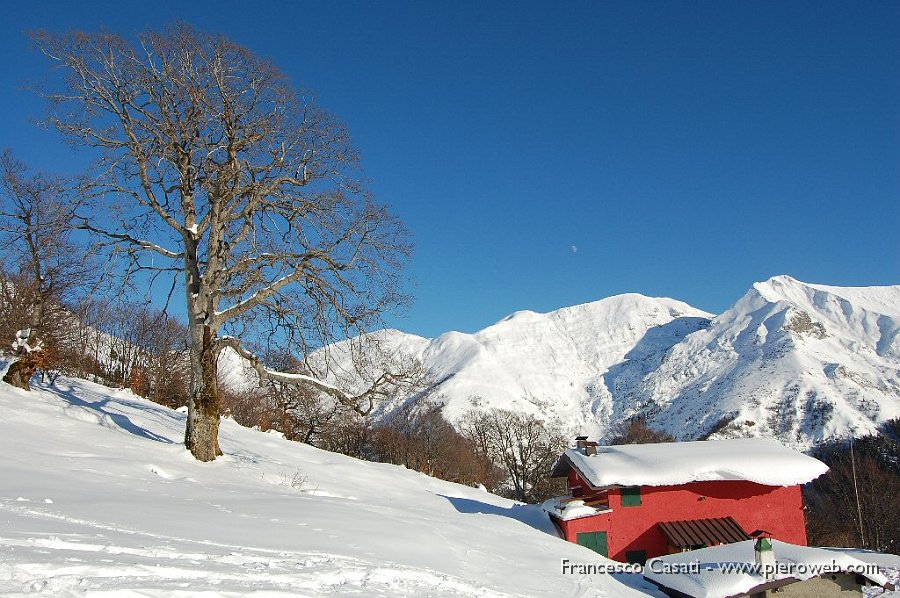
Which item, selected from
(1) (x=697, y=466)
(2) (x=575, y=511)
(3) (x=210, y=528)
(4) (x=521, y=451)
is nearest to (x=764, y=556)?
(2) (x=575, y=511)

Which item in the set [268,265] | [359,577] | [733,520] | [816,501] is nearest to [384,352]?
[268,265]

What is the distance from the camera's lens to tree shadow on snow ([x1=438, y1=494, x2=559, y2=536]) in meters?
21.5

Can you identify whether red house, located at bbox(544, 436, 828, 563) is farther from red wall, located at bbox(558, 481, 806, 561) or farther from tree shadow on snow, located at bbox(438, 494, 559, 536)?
tree shadow on snow, located at bbox(438, 494, 559, 536)

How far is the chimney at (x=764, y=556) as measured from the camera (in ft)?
45.5

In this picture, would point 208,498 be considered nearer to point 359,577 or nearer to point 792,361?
point 359,577

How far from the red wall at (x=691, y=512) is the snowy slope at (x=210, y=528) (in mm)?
6763

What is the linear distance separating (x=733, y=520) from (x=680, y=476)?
Answer: 8.59 feet

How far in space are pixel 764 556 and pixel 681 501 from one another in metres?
8.96

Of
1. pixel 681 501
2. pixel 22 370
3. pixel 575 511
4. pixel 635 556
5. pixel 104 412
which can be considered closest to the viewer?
pixel 22 370

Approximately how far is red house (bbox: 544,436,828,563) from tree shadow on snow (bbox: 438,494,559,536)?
1.67 ft

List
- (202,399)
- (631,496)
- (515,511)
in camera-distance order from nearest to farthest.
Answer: (202,399) < (631,496) < (515,511)

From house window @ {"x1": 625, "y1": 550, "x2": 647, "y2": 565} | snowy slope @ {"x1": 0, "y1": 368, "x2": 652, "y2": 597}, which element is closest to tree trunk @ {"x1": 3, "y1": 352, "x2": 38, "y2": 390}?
snowy slope @ {"x1": 0, "y1": 368, "x2": 652, "y2": 597}

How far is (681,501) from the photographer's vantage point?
22.9 m

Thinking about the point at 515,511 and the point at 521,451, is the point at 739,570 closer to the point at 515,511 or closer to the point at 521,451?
the point at 515,511
